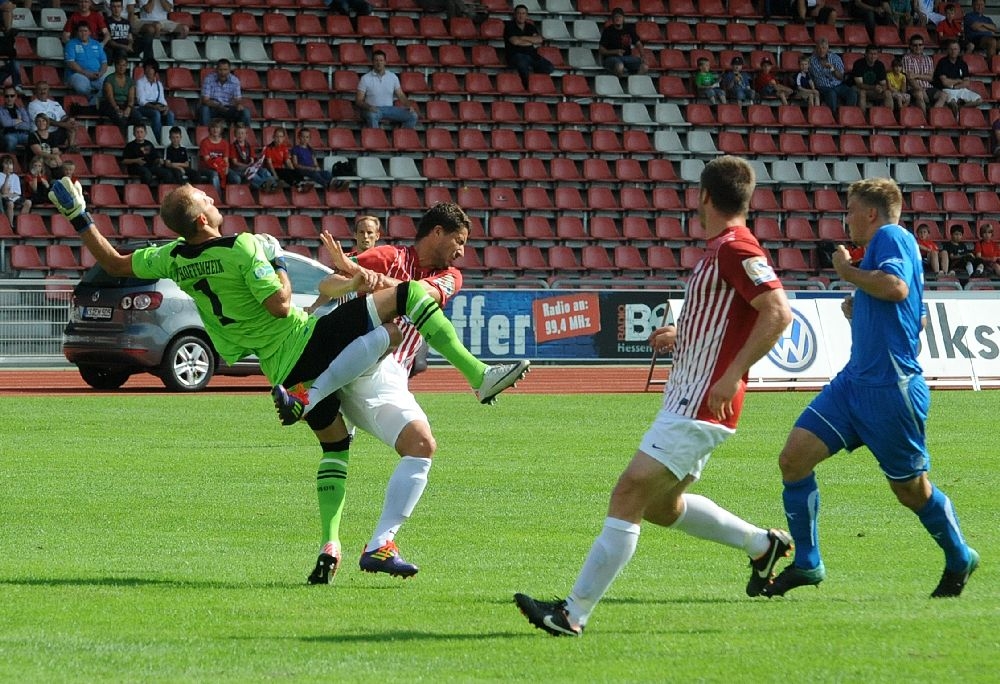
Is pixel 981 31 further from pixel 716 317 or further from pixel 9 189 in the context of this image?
pixel 716 317

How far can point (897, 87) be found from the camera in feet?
117

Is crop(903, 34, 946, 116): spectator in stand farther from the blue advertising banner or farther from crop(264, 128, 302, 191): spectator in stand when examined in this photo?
crop(264, 128, 302, 191): spectator in stand

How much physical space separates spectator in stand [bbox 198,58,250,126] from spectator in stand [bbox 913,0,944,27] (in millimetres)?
17013

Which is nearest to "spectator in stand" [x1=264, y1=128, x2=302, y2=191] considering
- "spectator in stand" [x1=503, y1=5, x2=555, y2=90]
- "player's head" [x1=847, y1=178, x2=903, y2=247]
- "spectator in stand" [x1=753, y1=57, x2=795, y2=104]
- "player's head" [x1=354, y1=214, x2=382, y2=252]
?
"spectator in stand" [x1=503, y1=5, x2=555, y2=90]

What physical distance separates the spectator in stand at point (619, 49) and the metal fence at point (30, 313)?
46.4ft

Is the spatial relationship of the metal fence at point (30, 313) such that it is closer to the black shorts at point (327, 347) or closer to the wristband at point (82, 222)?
the wristband at point (82, 222)

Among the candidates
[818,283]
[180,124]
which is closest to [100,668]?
[818,283]

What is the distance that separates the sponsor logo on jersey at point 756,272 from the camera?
6.18m

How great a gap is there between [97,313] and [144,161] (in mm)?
7604

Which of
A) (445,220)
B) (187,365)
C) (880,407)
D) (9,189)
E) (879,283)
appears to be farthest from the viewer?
(9,189)

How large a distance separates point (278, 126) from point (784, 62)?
12366mm

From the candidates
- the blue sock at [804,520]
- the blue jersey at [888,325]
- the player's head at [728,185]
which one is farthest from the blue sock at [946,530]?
the player's head at [728,185]

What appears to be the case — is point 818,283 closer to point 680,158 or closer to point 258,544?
point 680,158

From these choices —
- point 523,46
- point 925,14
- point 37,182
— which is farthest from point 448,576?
point 925,14
